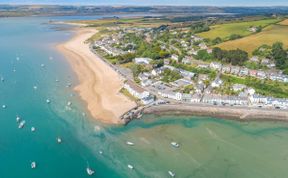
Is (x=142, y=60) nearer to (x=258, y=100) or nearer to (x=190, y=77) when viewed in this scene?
(x=190, y=77)

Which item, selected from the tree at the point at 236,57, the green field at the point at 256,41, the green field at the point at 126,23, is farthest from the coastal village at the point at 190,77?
the green field at the point at 126,23

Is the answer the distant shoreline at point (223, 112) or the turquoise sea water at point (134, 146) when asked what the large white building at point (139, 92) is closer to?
the distant shoreline at point (223, 112)

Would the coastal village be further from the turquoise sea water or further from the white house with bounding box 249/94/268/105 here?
the turquoise sea water

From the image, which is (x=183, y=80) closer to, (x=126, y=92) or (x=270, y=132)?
(x=126, y=92)

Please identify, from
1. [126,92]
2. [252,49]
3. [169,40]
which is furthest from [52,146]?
[169,40]

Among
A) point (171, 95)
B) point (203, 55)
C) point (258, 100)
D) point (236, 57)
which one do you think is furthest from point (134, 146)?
point (203, 55)

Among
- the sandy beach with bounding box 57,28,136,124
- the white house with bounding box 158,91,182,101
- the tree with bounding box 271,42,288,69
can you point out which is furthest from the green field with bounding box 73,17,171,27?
the white house with bounding box 158,91,182,101
